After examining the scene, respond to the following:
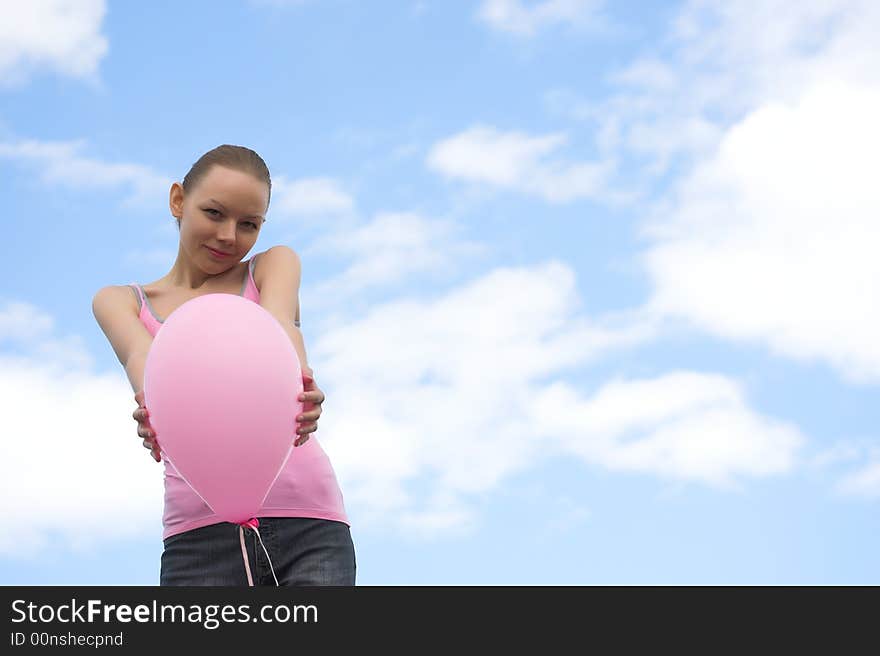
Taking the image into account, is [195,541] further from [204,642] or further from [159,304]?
[159,304]

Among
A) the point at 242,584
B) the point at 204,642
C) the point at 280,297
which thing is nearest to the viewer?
the point at 204,642

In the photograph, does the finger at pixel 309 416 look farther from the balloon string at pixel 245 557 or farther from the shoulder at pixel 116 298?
the shoulder at pixel 116 298

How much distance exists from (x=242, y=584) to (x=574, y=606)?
1026 millimetres

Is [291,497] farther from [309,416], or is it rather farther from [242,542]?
[309,416]

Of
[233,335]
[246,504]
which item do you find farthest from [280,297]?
[246,504]

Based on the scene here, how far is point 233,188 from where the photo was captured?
3533 millimetres

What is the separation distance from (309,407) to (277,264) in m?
0.71

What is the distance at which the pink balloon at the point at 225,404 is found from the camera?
3098 mm

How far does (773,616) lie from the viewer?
314cm

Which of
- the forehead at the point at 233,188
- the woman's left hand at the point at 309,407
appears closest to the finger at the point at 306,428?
the woman's left hand at the point at 309,407

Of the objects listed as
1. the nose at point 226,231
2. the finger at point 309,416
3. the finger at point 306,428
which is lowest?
the finger at point 306,428

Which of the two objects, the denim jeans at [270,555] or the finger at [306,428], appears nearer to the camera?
the finger at [306,428]

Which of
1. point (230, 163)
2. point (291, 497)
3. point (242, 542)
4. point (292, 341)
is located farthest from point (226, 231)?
point (242, 542)

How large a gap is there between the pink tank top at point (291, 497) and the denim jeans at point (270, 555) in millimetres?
26
